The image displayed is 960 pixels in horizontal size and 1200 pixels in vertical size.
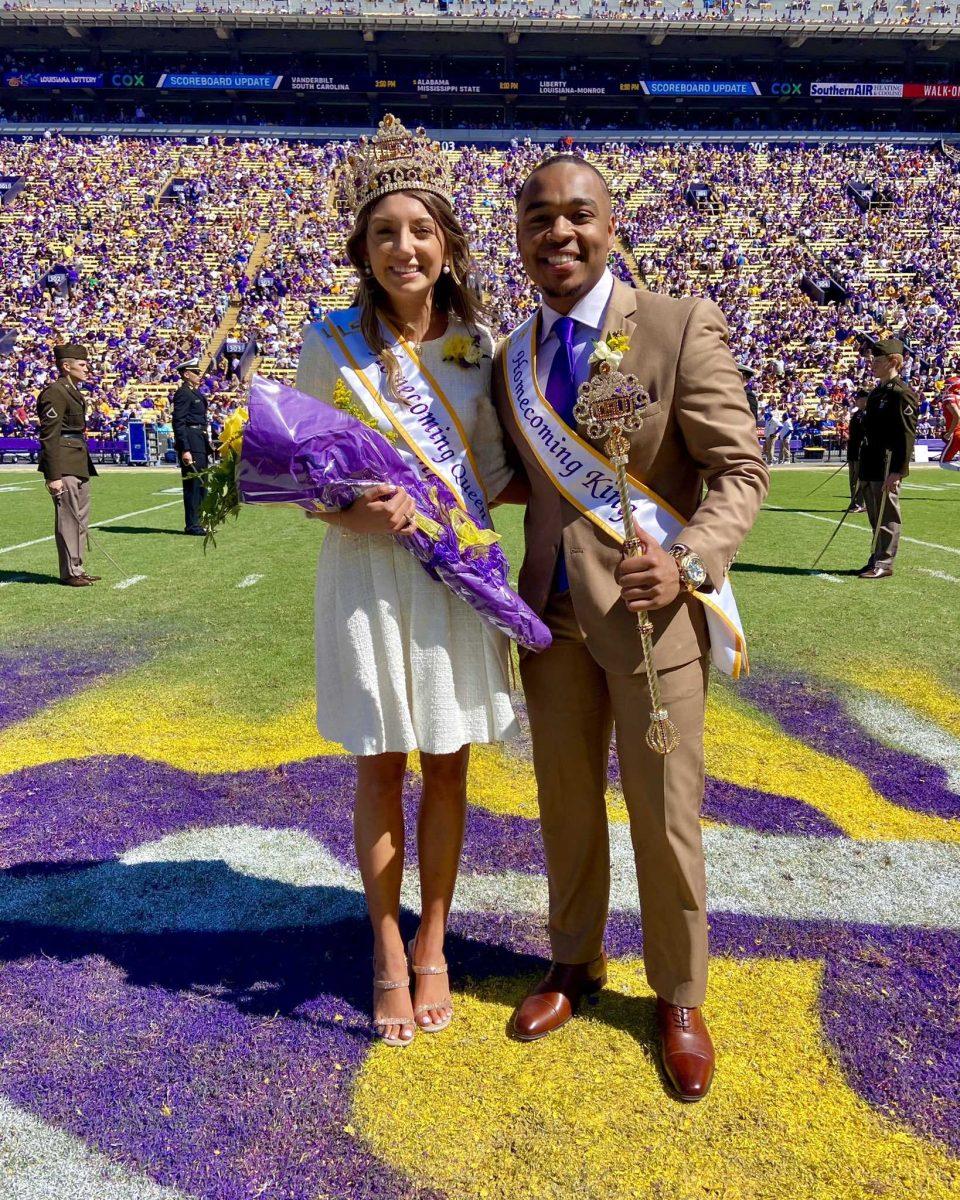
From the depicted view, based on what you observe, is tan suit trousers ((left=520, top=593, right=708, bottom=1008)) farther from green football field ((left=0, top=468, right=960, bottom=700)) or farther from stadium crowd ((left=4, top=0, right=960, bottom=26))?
stadium crowd ((left=4, top=0, right=960, bottom=26))

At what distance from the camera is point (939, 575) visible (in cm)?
858

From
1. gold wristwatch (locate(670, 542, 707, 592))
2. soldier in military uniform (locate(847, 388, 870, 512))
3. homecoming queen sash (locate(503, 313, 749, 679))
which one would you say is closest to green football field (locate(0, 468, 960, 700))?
soldier in military uniform (locate(847, 388, 870, 512))

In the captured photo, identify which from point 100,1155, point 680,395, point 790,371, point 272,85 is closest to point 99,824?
point 100,1155

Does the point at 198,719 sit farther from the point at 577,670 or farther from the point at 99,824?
the point at 577,670

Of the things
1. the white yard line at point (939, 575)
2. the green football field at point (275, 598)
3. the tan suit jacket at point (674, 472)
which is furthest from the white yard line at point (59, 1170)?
the white yard line at point (939, 575)

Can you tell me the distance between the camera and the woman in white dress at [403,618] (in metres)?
2.20

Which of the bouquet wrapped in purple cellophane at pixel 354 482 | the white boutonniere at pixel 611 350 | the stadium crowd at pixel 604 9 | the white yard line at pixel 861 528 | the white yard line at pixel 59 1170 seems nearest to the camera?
the white yard line at pixel 59 1170

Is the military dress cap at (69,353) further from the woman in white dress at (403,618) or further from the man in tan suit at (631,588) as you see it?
the man in tan suit at (631,588)

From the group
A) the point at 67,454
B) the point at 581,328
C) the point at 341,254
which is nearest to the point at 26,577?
the point at 67,454

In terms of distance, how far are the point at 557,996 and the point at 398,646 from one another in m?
1.02

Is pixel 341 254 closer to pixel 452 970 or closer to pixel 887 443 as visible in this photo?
pixel 887 443

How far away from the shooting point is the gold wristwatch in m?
1.96

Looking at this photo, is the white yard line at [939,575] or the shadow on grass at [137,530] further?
the shadow on grass at [137,530]

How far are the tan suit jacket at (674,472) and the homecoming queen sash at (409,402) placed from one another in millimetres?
185
